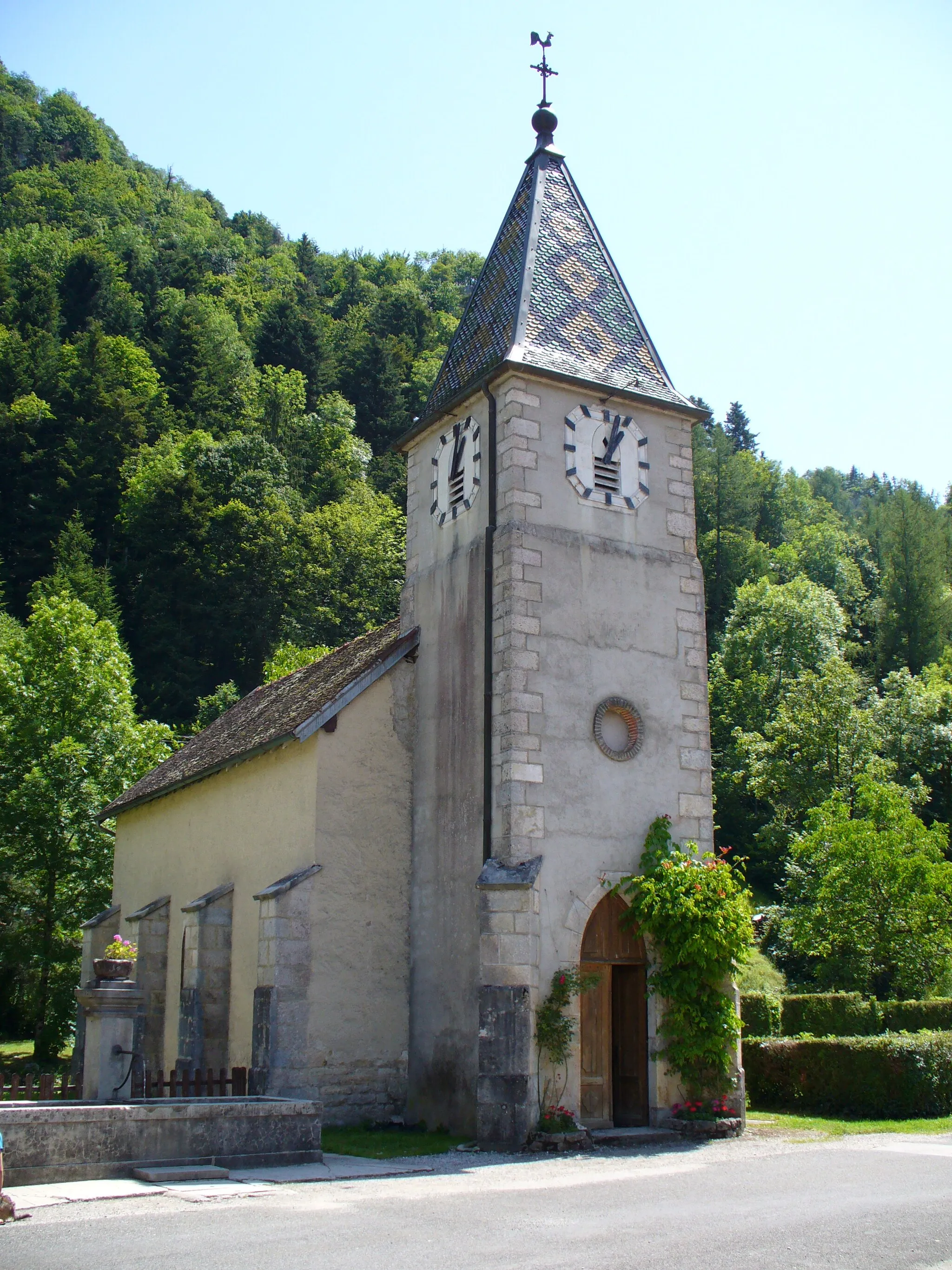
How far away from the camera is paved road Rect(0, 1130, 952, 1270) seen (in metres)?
8.13

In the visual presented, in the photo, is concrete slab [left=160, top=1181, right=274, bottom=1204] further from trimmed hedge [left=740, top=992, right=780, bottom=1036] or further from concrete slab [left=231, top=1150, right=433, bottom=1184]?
trimmed hedge [left=740, top=992, right=780, bottom=1036]

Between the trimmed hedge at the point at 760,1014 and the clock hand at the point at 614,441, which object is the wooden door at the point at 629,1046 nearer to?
Answer: the trimmed hedge at the point at 760,1014

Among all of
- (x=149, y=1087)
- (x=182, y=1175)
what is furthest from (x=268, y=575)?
(x=182, y=1175)

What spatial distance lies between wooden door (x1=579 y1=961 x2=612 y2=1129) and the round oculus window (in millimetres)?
2944

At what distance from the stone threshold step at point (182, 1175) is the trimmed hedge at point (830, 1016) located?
14036 mm

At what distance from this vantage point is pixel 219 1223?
9.48m

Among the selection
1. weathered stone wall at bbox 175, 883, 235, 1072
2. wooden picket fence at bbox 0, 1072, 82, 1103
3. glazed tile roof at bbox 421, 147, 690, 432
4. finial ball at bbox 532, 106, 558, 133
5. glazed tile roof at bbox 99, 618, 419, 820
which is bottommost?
wooden picket fence at bbox 0, 1072, 82, 1103

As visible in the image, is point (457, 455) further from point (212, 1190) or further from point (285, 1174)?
point (212, 1190)

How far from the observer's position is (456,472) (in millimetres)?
18766

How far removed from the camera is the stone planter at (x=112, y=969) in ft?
43.7

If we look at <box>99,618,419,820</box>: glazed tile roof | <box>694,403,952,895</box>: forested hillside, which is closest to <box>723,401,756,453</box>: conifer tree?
<box>694,403,952,895</box>: forested hillside

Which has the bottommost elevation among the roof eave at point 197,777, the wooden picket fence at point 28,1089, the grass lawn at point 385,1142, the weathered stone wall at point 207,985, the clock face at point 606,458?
the grass lawn at point 385,1142

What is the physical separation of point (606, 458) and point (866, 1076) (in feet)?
32.2

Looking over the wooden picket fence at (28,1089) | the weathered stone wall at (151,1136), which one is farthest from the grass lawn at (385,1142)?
the wooden picket fence at (28,1089)
